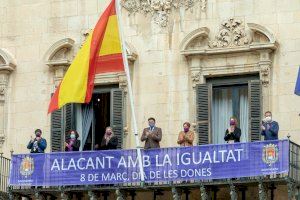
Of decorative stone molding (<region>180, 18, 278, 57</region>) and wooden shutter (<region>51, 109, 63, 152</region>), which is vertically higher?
decorative stone molding (<region>180, 18, 278, 57</region>)

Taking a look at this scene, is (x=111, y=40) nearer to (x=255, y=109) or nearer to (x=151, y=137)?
(x=151, y=137)

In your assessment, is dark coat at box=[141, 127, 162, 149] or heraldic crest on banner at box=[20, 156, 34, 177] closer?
dark coat at box=[141, 127, 162, 149]

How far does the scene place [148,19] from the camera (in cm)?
4153

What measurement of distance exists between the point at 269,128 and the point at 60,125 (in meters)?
7.54

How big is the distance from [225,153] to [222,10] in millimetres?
4927

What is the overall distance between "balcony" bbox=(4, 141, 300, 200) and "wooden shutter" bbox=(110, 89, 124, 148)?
6.42 feet

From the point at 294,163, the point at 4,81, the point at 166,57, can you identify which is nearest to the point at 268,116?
the point at 294,163

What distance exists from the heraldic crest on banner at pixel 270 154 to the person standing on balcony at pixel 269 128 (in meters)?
0.51

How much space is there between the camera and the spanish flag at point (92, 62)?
129ft

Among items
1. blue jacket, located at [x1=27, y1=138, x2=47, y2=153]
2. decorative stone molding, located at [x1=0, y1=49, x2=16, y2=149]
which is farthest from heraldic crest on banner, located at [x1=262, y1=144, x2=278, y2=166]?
decorative stone molding, located at [x1=0, y1=49, x2=16, y2=149]

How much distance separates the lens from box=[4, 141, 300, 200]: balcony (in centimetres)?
3734

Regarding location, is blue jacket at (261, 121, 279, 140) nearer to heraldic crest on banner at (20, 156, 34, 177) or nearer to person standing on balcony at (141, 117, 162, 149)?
person standing on balcony at (141, 117, 162, 149)

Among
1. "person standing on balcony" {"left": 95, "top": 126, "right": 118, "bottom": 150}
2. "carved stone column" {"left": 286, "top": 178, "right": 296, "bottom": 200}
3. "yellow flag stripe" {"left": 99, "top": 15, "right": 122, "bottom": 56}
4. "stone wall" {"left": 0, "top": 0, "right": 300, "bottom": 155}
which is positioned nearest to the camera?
"carved stone column" {"left": 286, "top": 178, "right": 296, "bottom": 200}

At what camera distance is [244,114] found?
132 ft
